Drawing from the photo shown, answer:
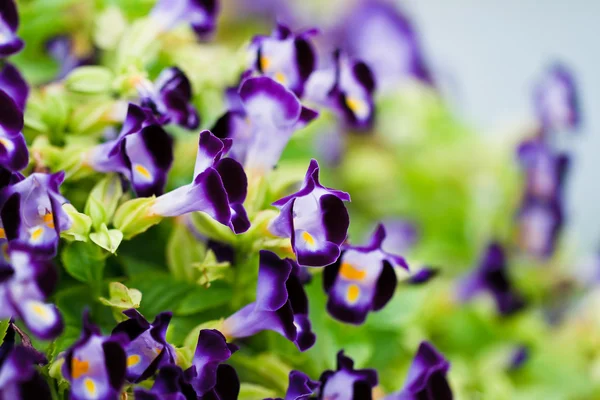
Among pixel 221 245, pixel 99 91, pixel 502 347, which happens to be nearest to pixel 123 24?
pixel 99 91

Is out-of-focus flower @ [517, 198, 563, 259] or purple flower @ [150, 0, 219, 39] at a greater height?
purple flower @ [150, 0, 219, 39]

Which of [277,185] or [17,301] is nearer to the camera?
[17,301]

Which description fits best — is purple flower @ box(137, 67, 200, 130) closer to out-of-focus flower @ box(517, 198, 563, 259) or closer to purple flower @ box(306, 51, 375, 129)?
purple flower @ box(306, 51, 375, 129)

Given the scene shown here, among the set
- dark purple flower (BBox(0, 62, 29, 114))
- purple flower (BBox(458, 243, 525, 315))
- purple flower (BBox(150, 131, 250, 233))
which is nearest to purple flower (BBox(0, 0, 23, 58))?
dark purple flower (BBox(0, 62, 29, 114))

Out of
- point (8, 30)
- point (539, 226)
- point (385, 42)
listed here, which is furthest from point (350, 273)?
point (385, 42)

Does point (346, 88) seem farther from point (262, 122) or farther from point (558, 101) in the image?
point (558, 101)

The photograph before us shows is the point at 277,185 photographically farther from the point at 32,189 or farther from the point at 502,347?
the point at 502,347
